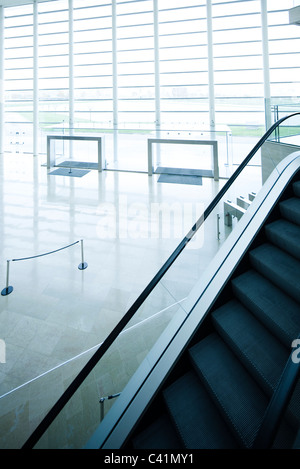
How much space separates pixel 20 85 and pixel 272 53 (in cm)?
1759

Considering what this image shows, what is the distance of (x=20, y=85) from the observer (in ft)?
70.7

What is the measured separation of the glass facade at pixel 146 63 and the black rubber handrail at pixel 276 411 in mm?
14969

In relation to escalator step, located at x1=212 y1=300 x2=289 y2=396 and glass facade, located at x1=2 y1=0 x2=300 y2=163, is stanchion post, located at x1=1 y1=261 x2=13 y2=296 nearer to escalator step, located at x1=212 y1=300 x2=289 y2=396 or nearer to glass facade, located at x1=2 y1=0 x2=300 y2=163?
escalator step, located at x1=212 y1=300 x2=289 y2=396

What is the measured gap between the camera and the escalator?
236cm

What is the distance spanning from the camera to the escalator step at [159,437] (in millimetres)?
2568

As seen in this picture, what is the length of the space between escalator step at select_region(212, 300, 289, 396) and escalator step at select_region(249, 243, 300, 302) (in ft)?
1.57

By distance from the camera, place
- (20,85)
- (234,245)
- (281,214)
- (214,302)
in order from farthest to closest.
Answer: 1. (20,85)
2. (281,214)
3. (234,245)
4. (214,302)

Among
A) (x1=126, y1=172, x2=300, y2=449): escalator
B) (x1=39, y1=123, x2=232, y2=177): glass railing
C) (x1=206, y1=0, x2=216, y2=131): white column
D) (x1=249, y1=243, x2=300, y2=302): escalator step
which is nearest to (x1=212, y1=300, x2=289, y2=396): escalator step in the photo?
(x1=126, y1=172, x2=300, y2=449): escalator

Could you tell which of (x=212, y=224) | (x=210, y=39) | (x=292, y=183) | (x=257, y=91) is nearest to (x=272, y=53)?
(x=257, y=91)

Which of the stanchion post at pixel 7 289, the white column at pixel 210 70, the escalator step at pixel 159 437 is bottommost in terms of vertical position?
the stanchion post at pixel 7 289

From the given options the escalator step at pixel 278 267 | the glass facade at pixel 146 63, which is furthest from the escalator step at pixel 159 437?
the glass facade at pixel 146 63

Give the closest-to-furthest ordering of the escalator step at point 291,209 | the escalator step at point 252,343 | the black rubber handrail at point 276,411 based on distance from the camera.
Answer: the black rubber handrail at point 276,411 < the escalator step at point 252,343 < the escalator step at point 291,209

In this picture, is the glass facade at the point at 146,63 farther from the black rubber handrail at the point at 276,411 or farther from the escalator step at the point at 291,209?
the black rubber handrail at the point at 276,411

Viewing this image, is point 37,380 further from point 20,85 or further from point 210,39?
point 20,85
